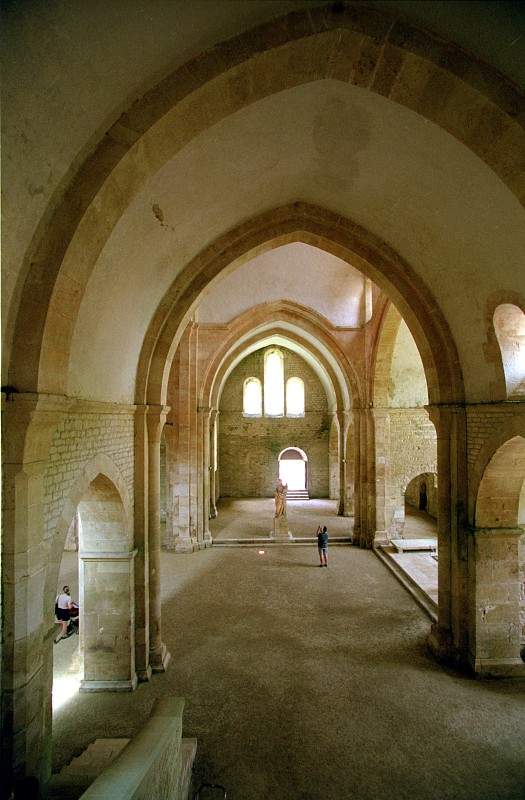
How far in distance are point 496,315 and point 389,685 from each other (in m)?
6.16

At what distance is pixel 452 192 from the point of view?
532 centimetres

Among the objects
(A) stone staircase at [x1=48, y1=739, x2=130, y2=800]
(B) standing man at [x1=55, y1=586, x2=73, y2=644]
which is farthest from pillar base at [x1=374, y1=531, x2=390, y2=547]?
(A) stone staircase at [x1=48, y1=739, x2=130, y2=800]

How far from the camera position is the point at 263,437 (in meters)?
23.2

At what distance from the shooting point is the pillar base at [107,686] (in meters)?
6.86

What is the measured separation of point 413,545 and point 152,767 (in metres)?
11.9

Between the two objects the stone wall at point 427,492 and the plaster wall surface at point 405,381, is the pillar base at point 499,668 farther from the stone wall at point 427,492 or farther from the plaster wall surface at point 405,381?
the stone wall at point 427,492

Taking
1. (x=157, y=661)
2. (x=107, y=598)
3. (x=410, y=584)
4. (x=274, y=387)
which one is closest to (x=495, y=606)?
(x=410, y=584)

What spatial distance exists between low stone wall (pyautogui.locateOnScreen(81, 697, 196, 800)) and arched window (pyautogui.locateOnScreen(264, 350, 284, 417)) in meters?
18.9

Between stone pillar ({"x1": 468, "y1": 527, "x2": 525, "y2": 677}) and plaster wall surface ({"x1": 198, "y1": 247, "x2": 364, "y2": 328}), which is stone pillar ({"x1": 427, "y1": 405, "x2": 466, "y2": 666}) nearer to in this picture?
stone pillar ({"x1": 468, "y1": 527, "x2": 525, "y2": 677})

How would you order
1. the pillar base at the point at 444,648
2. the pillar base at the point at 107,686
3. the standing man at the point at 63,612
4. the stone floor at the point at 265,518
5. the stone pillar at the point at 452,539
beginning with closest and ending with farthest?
1. the pillar base at the point at 107,686
2. the stone pillar at the point at 452,539
3. the pillar base at the point at 444,648
4. the standing man at the point at 63,612
5. the stone floor at the point at 265,518

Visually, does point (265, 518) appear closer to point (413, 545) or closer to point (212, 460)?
point (212, 460)

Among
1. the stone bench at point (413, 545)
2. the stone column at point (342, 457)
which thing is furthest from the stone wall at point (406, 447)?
the stone column at point (342, 457)

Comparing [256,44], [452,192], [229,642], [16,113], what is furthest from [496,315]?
[229,642]

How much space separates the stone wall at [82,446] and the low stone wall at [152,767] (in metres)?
2.10
